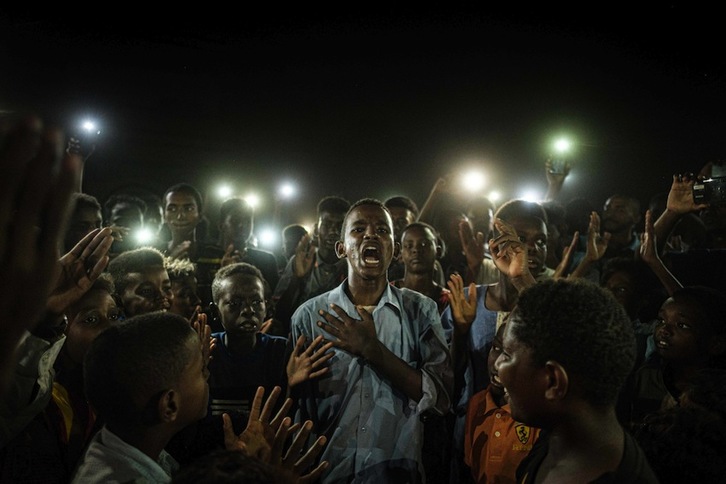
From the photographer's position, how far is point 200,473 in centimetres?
141

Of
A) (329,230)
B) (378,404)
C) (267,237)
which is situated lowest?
(267,237)

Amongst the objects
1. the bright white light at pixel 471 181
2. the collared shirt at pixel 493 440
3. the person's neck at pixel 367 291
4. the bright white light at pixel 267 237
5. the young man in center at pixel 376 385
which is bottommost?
the bright white light at pixel 267 237

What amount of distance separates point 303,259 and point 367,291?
1841 mm

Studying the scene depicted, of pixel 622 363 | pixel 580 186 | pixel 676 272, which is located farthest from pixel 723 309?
pixel 580 186

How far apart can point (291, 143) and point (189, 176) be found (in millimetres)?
3668

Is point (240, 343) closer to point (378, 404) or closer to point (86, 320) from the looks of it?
point (86, 320)

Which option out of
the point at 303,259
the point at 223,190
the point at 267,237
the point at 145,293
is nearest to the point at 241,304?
the point at 145,293

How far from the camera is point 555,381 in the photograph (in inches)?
68.8

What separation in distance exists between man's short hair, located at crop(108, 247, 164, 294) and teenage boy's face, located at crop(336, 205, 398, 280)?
1.26 metres

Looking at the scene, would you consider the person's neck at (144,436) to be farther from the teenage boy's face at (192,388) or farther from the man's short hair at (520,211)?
the man's short hair at (520,211)

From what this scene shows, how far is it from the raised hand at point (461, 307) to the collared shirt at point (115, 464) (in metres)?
2.12

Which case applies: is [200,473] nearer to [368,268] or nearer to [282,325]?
[368,268]

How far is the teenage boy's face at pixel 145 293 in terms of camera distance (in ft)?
11.7

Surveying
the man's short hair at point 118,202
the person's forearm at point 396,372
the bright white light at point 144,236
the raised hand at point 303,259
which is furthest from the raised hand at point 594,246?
the man's short hair at point 118,202
